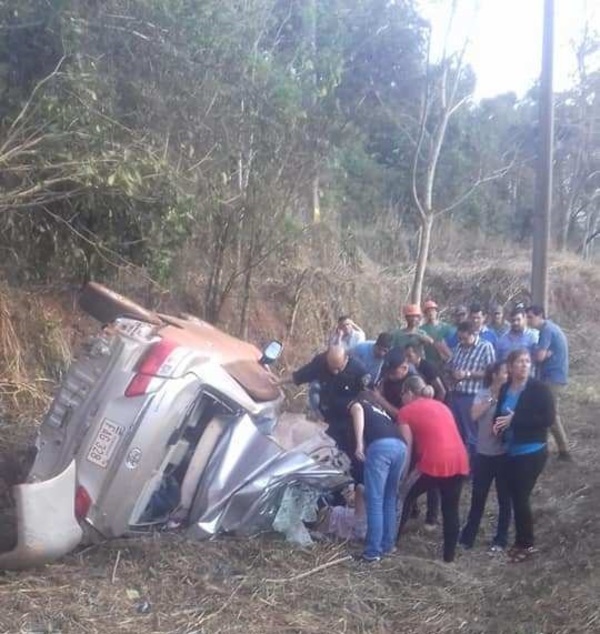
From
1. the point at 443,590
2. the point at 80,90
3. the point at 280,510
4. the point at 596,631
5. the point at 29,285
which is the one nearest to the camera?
the point at 596,631

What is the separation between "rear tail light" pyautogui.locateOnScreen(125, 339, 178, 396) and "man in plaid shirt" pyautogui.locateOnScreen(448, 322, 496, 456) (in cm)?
293

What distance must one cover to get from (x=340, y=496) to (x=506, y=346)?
8.23 ft

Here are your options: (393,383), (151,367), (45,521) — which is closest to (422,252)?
(393,383)

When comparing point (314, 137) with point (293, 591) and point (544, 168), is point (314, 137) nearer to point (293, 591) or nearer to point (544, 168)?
point (544, 168)

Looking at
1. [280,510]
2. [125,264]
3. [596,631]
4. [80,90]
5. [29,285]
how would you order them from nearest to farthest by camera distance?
1. [596,631]
2. [280,510]
3. [80,90]
4. [125,264]
5. [29,285]

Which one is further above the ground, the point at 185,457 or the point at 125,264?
the point at 125,264

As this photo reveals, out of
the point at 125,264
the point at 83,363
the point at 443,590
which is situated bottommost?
the point at 443,590

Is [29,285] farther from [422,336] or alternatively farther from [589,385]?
[589,385]

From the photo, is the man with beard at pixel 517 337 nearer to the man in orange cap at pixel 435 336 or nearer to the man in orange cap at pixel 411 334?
the man in orange cap at pixel 435 336

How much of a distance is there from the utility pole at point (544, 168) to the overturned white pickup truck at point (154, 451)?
15.4 ft

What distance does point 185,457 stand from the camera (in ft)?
19.7

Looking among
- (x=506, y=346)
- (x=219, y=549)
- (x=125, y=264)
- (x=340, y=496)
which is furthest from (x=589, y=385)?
(x=219, y=549)

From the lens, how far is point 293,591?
5555 mm

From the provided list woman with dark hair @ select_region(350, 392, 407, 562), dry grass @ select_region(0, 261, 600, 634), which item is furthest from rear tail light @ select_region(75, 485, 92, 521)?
woman with dark hair @ select_region(350, 392, 407, 562)
